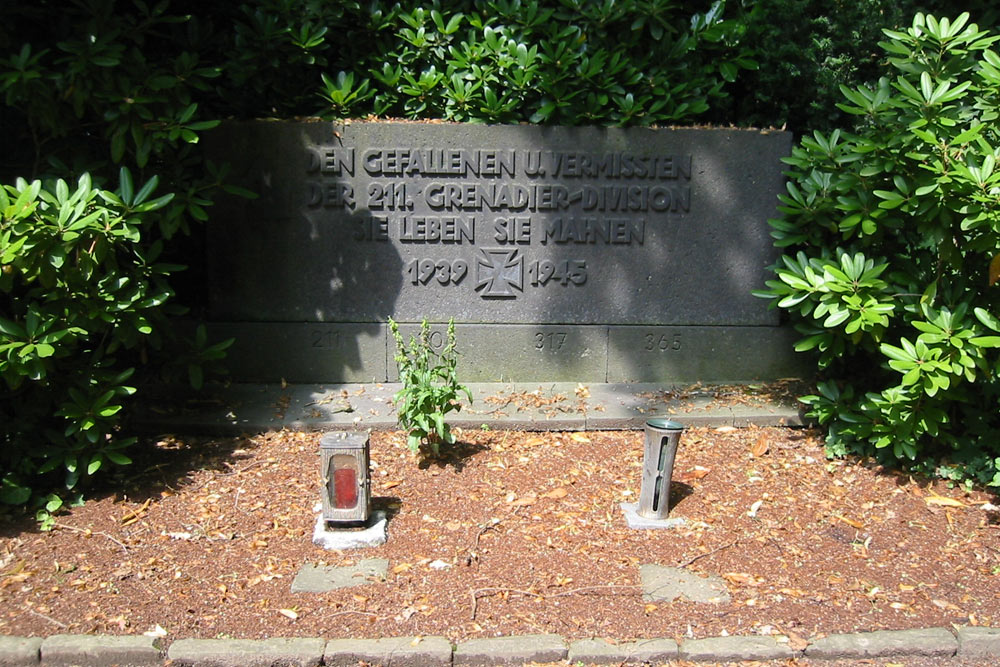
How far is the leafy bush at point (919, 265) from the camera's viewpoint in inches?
173

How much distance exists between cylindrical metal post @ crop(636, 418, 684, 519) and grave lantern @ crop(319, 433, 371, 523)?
4.73 ft

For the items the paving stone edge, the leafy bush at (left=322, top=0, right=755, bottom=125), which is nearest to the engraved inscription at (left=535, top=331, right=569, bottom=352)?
the leafy bush at (left=322, top=0, right=755, bottom=125)

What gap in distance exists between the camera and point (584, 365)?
625cm

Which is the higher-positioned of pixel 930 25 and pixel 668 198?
pixel 930 25

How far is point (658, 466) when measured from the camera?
4.36 m

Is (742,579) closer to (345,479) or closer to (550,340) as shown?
(345,479)

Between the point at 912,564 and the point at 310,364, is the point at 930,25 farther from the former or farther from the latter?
the point at 310,364

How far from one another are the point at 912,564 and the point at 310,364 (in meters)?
4.07

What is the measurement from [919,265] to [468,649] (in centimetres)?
351

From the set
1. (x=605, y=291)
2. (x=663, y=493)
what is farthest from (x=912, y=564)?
(x=605, y=291)

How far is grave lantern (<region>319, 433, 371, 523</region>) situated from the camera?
13.7 ft

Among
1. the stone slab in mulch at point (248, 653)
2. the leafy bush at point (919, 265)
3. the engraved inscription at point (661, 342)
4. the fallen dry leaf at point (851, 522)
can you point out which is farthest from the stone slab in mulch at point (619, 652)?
the engraved inscription at point (661, 342)

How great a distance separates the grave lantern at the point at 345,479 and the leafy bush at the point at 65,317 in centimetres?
118

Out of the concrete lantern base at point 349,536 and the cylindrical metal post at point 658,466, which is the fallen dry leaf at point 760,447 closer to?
the cylindrical metal post at point 658,466
